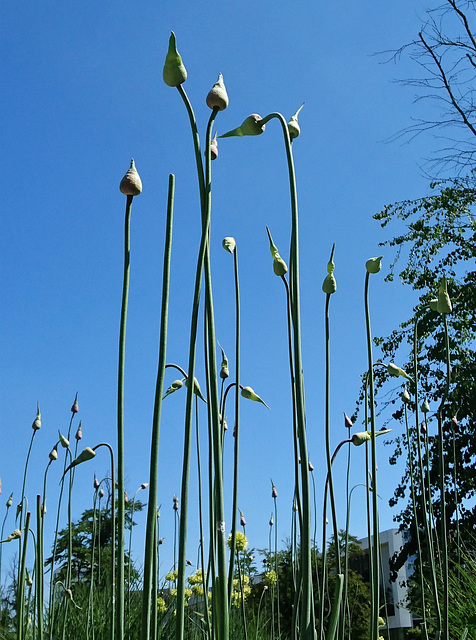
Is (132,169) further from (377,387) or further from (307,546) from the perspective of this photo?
(377,387)

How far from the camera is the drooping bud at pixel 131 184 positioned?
101 centimetres

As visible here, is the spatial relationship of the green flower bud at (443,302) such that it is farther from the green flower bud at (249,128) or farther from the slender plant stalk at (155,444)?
the slender plant stalk at (155,444)

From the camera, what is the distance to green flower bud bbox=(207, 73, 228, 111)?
1001 mm

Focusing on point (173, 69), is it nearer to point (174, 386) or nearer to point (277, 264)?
point (277, 264)

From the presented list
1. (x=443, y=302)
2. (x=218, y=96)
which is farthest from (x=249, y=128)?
(x=443, y=302)

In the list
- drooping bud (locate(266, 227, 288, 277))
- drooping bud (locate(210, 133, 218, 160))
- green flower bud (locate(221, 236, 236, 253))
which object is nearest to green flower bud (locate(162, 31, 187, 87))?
drooping bud (locate(210, 133, 218, 160))

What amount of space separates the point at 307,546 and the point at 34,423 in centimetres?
221

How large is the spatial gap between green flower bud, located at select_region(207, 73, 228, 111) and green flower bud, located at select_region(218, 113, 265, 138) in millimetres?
45

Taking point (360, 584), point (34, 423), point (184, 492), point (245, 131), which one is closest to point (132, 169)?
point (245, 131)

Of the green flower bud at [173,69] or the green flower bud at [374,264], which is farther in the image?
the green flower bud at [374,264]

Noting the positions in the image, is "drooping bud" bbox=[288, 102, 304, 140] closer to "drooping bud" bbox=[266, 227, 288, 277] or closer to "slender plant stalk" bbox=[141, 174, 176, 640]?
"drooping bud" bbox=[266, 227, 288, 277]

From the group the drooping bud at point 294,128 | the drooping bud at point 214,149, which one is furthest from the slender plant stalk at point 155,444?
the drooping bud at point 294,128

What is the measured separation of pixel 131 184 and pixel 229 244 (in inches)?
23.9

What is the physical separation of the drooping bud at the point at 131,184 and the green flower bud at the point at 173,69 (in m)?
0.14
